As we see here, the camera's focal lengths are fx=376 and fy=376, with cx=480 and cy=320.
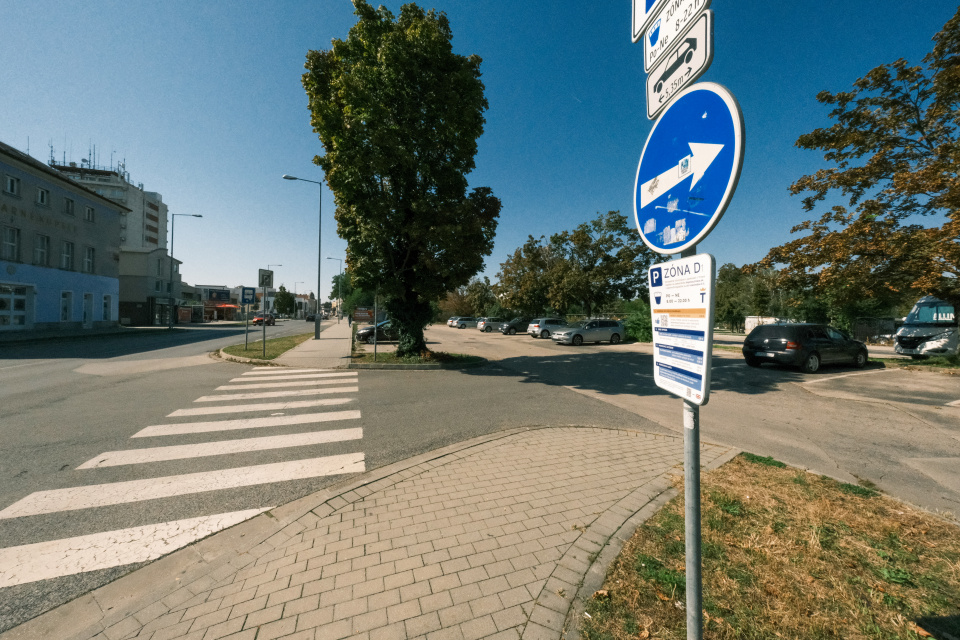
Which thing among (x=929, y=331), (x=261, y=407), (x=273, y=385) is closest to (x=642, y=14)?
(x=261, y=407)

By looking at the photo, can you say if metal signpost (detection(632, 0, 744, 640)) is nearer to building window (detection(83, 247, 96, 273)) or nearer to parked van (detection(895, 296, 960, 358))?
parked van (detection(895, 296, 960, 358))

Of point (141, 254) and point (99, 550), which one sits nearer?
point (99, 550)

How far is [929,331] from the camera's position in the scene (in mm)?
15641

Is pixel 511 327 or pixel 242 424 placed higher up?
pixel 511 327

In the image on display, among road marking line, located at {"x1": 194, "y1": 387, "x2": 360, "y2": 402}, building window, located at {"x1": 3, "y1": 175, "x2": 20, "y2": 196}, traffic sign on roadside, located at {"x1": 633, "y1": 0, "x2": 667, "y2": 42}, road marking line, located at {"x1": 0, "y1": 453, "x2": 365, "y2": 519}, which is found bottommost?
road marking line, located at {"x1": 0, "y1": 453, "x2": 365, "y2": 519}

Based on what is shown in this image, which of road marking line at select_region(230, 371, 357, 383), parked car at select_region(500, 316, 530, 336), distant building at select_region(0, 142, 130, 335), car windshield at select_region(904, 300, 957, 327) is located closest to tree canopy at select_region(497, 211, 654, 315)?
parked car at select_region(500, 316, 530, 336)

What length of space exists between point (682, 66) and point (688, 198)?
656 millimetres

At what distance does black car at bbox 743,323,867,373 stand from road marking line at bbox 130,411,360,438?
13.4 meters

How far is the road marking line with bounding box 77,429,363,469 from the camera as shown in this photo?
467 cm

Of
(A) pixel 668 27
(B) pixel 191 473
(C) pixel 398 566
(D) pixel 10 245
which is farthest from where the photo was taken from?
(D) pixel 10 245

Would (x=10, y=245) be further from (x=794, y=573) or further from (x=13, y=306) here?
(x=794, y=573)

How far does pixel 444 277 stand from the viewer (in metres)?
13.0

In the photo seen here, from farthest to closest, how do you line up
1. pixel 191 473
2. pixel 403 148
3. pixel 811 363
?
1. pixel 811 363
2. pixel 403 148
3. pixel 191 473

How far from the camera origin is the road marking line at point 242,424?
5.75m
